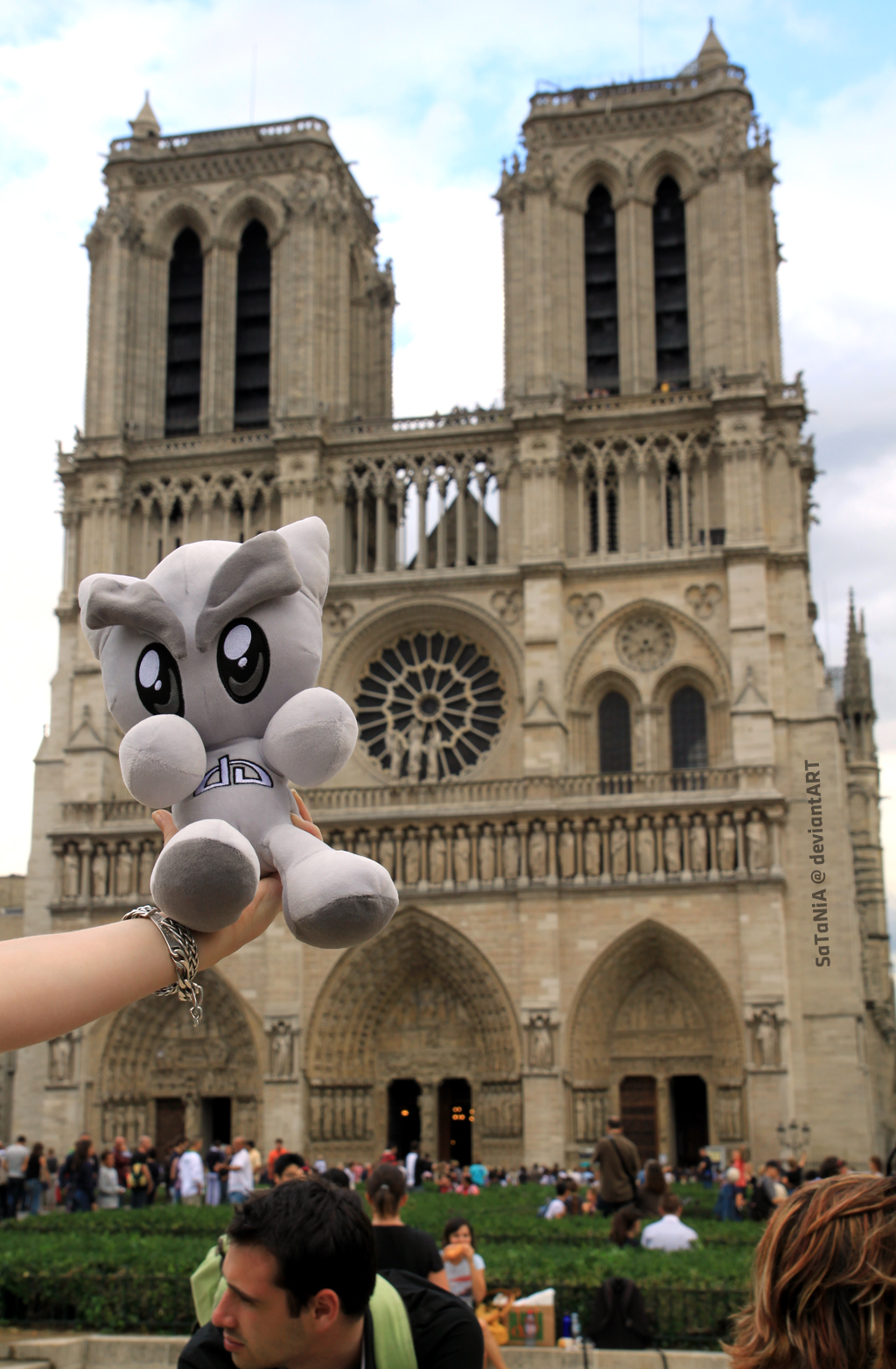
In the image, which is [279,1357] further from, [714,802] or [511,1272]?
[714,802]

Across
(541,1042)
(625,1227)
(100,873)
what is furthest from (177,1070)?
(625,1227)

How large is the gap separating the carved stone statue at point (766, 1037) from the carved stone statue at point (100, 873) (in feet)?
38.7

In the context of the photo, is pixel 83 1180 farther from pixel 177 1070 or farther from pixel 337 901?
pixel 337 901

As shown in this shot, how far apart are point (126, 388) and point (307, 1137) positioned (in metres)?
15.2

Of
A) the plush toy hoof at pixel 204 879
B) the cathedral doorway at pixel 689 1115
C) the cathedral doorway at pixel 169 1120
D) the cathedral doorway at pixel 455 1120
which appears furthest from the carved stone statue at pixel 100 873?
the plush toy hoof at pixel 204 879

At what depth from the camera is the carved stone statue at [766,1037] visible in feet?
79.6

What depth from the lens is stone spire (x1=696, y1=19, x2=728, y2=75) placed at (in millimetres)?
30656

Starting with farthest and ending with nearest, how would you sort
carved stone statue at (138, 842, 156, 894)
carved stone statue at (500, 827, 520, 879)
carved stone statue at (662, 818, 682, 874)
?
1. carved stone statue at (138, 842, 156, 894)
2. carved stone statue at (500, 827, 520, 879)
3. carved stone statue at (662, 818, 682, 874)

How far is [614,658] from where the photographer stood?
2755 centimetres

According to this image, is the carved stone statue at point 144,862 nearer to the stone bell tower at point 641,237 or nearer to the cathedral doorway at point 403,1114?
the cathedral doorway at point 403,1114

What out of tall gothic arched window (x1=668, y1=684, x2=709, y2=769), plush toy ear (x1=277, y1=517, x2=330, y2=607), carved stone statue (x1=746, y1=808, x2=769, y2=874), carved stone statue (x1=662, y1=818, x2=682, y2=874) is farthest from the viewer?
tall gothic arched window (x1=668, y1=684, x2=709, y2=769)

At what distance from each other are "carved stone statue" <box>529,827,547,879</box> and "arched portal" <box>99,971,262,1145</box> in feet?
19.0

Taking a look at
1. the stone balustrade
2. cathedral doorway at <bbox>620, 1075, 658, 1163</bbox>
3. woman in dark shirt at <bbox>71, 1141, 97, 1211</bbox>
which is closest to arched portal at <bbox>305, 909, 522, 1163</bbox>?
the stone balustrade

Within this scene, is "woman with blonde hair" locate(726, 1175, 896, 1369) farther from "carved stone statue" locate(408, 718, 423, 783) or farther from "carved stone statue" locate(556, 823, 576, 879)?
"carved stone statue" locate(408, 718, 423, 783)
